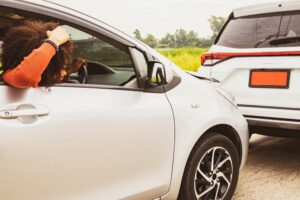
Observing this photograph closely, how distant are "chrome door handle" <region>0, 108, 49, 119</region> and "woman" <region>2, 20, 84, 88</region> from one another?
129 mm

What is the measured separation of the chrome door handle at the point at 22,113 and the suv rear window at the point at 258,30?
2724mm

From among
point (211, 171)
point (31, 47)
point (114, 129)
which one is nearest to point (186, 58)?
point (211, 171)

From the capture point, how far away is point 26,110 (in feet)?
7.63

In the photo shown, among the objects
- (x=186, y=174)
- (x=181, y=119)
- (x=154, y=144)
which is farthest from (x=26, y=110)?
(x=186, y=174)

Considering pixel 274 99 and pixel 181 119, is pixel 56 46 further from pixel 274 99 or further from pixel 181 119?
pixel 274 99

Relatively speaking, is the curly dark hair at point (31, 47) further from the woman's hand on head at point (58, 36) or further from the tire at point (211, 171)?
the tire at point (211, 171)

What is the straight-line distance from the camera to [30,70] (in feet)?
7.58

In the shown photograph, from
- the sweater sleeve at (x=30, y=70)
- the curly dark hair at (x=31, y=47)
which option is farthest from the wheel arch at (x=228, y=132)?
the sweater sleeve at (x=30, y=70)

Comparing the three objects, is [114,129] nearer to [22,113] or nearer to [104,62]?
[22,113]

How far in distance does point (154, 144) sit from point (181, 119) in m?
0.30

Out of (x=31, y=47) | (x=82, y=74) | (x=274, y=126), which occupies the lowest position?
(x=274, y=126)

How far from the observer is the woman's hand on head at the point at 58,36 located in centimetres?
244

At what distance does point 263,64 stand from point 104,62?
5.31 feet

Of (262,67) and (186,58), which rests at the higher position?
(262,67)
